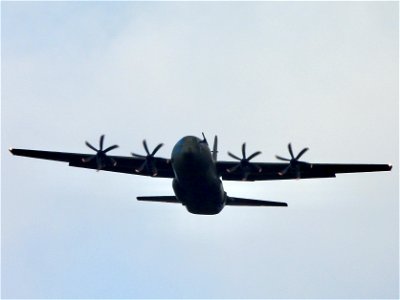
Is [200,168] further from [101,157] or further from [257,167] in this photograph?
[101,157]

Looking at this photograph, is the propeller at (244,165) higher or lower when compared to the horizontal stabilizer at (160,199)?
higher

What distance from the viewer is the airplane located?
44.5m

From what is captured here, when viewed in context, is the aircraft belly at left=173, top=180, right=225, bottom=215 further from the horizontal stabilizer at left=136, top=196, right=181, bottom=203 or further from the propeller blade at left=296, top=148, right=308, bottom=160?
the propeller blade at left=296, top=148, right=308, bottom=160

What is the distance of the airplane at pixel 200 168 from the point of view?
4453 cm

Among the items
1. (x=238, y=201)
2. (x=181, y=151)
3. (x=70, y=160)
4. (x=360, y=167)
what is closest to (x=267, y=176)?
(x=238, y=201)

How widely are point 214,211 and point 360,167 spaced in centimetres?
1129

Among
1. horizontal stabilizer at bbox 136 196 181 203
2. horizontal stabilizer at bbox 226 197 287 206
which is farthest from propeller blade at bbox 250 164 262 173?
horizontal stabilizer at bbox 136 196 181 203

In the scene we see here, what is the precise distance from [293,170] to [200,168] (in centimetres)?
763

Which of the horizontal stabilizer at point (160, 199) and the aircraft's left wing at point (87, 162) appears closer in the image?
the horizontal stabilizer at point (160, 199)

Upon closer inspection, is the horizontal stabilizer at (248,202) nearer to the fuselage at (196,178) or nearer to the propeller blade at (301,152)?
the fuselage at (196,178)

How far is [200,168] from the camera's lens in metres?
44.4

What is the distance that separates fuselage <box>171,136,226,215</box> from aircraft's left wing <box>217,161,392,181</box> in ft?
6.41

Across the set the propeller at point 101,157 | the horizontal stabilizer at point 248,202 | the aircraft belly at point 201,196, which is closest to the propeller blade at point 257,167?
the horizontal stabilizer at point 248,202

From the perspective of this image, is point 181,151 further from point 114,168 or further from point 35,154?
point 35,154
